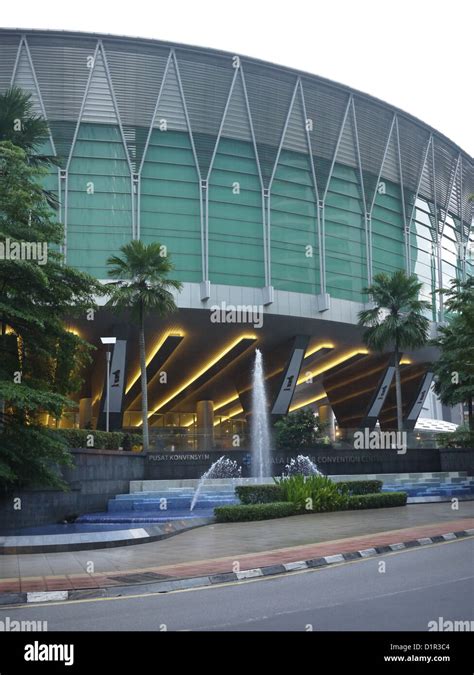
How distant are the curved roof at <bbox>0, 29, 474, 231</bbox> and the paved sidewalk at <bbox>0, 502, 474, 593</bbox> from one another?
3165cm

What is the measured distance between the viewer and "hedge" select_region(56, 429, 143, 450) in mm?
30797

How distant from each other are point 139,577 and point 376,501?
16.3m

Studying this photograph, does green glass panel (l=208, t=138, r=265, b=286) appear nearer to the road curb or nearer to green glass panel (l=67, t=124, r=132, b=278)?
green glass panel (l=67, t=124, r=132, b=278)

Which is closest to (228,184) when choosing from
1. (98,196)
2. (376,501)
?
(98,196)

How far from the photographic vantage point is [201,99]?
48000 millimetres

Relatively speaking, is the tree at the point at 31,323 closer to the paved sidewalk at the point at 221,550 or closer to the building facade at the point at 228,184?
the paved sidewalk at the point at 221,550

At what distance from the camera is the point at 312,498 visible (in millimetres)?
25531

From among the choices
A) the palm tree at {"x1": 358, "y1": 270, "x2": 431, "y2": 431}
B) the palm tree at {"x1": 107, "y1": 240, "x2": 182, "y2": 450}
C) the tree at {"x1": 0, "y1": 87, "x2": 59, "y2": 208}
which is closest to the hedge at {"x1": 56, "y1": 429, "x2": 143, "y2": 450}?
the palm tree at {"x1": 107, "y1": 240, "x2": 182, "y2": 450}

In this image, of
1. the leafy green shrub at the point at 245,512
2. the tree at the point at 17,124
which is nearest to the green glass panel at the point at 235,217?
the tree at the point at 17,124

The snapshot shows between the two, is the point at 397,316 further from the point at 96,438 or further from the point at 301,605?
the point at 301,605

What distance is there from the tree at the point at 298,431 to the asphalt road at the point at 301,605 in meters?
28.5
